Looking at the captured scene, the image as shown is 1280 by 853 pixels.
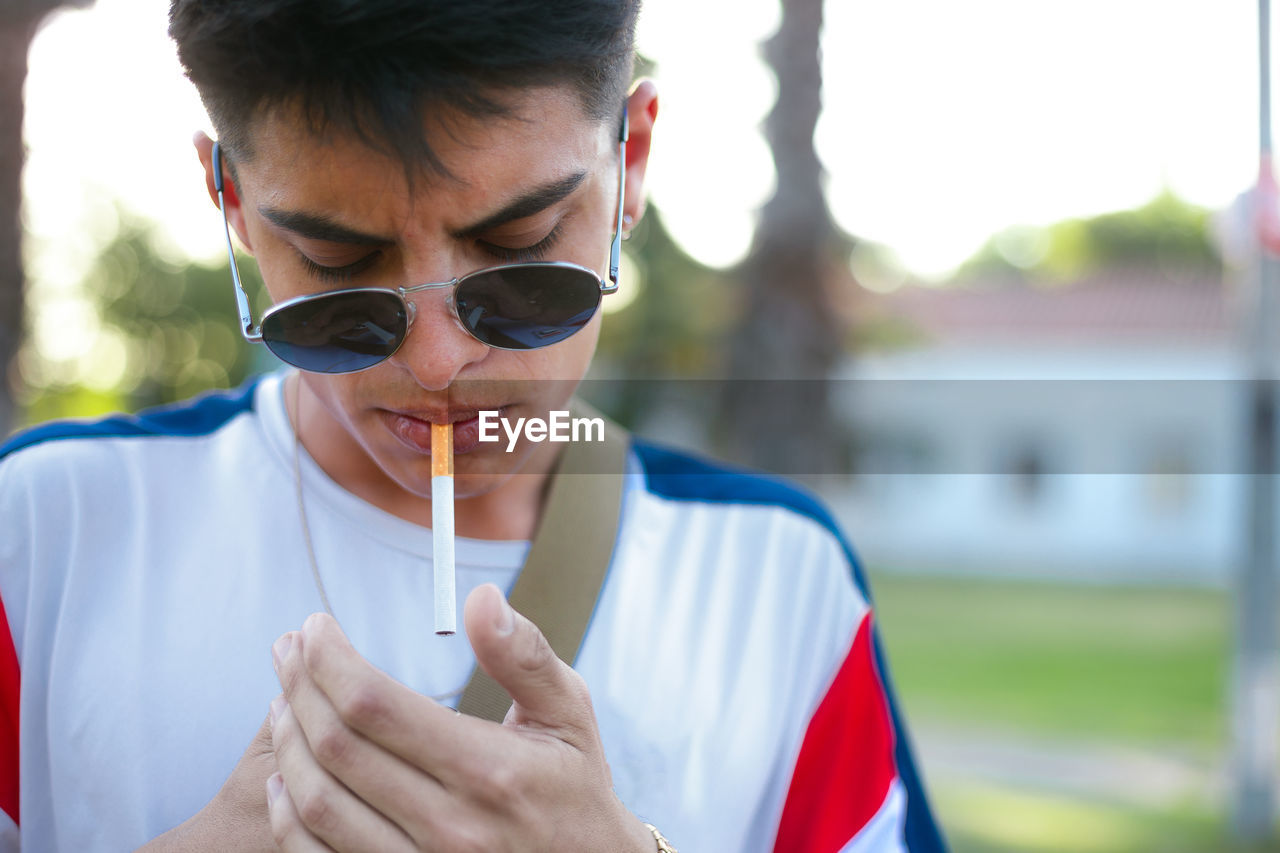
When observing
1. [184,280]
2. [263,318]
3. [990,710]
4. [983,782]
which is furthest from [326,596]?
[184,280]

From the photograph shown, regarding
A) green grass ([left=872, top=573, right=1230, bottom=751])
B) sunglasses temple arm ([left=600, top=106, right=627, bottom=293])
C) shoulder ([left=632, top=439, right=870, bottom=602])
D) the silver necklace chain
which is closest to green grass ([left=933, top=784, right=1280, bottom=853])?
green grass ([left=872, top=573, right=1230, bottom=751])

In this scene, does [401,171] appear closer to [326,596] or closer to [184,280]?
[326,596]

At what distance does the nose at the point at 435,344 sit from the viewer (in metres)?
1.31

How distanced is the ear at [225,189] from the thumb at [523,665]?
673mm

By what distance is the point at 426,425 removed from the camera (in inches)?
55.0

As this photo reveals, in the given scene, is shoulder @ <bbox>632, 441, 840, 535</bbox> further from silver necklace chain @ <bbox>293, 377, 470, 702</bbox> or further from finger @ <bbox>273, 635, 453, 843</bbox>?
finger @ <bbox>273, 635, 453, 843</bbox>

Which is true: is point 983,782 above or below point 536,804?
below

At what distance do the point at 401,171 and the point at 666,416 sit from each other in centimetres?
2238

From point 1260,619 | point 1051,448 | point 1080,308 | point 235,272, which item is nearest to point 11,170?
point 235,272

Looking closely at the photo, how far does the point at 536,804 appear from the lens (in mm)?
1049

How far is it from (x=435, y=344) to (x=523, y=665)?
1.52ft

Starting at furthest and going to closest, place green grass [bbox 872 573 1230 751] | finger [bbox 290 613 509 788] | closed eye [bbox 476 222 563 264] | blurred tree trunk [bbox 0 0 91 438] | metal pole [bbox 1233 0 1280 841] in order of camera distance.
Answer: green grass [bbox 872 573 1230 751]
metal pole [bbox 1233 0 1280 841]
blurred tree trunk [bbox 0 0 91 438]
closed eye [bbox 476 222 563 264]
finger [bbox 290 613 509 788]

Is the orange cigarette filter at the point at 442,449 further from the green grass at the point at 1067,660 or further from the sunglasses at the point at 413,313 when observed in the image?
the green grass at the point at 1067,660

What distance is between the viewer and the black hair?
1.17 meters
